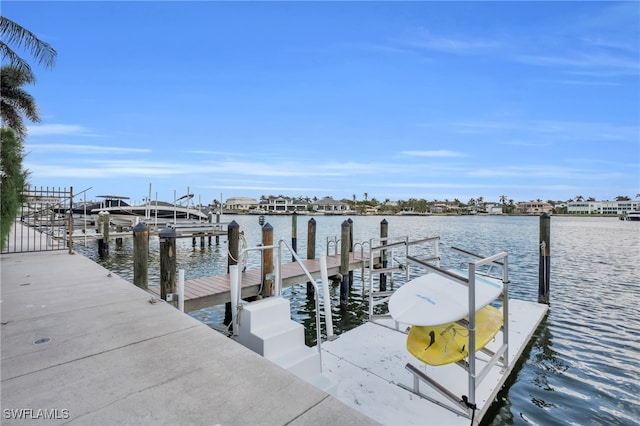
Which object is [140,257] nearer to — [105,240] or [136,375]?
[136,375]

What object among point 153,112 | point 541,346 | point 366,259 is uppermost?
point 153,112

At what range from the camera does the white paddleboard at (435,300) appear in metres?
3.42

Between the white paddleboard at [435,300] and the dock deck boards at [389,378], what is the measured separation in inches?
38.5

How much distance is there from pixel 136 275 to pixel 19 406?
481 cm

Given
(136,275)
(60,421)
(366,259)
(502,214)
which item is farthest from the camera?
(502,214)

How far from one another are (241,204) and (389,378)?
142m

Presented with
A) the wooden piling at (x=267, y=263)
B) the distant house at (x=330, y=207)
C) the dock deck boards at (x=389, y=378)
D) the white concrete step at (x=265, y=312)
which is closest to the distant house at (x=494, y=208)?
the distant house at (x=330, y=207)

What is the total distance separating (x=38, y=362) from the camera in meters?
2.94

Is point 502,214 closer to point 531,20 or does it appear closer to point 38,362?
point 531,20

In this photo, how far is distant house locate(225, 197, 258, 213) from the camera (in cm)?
13888

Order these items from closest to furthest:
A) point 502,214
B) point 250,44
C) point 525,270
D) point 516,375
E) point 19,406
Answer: point 19,406 < point 516,375 < point 525,270 < point 250,44 < point 502,214

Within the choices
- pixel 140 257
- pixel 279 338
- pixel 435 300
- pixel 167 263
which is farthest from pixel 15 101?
pixel 435 300

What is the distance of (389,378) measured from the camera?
4.18 metres

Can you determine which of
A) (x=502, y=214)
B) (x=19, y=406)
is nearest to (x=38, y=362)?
(x=19, y=406)
